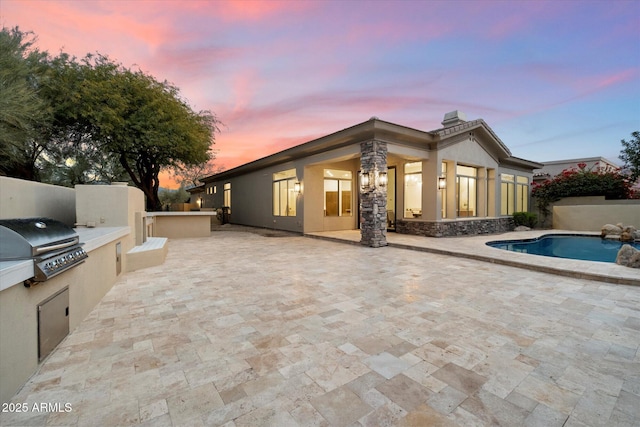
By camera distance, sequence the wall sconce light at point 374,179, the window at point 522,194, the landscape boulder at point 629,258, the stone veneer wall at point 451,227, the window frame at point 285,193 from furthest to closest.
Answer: the window at point 522,194 → the window frame at point 285,193 → the stone veneer wall at point 451,227 → the wall sconce light at point 374,179 → the landscape boulder at point 629,258

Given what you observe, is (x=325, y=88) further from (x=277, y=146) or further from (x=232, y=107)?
(x=277, y=146)

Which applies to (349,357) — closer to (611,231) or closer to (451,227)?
(451,227)

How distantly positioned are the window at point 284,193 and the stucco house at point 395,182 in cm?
5

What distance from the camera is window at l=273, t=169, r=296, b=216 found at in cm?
1271

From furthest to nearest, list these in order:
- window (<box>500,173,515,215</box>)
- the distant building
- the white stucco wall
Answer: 1. the distant building
2. window (<box>500,173,515,215</box>)
3. the white stucco wall

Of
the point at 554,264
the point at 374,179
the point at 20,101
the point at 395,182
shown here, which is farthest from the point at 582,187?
the point at 20,101

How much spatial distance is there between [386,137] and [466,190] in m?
5.36

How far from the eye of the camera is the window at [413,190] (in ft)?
35.9

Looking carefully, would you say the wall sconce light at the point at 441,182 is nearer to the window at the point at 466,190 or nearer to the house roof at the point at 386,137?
the house roof at the point at 386,137

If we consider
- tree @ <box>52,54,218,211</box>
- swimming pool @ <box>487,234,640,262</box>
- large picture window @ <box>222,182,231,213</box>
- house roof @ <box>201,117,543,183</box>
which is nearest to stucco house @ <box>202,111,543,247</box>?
house roof @ <box>201,117,543,183</box>

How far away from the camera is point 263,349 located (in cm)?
250

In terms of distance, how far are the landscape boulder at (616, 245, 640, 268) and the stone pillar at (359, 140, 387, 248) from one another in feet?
16.9

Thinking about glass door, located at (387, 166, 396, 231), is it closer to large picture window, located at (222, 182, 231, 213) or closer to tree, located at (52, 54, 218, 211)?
tree, located at (52, 54, 218, 211)

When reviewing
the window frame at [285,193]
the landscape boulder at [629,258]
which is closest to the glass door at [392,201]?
the window frame at [285,193]
